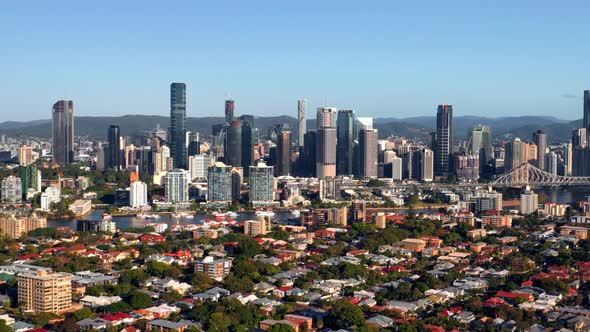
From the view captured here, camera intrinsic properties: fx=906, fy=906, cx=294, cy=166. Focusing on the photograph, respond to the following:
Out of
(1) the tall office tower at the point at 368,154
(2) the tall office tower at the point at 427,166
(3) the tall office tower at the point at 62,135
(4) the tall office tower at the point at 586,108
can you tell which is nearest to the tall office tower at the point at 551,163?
(4) the tall office tower at the point at 586,108

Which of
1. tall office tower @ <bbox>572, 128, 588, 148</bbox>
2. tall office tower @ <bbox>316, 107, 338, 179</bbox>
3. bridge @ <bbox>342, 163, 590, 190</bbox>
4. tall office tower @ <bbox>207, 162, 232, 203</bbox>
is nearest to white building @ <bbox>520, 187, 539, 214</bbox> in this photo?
bridge @ <bbox>342, 163, 590, 190</bbox>

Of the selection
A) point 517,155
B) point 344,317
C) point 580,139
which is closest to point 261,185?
point 517,155

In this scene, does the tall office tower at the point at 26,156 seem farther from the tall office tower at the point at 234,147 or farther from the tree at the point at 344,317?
the tree at the point at 344,317

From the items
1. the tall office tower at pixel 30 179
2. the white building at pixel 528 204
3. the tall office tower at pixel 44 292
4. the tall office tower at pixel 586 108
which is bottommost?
the tall office tower at pixel 44 292

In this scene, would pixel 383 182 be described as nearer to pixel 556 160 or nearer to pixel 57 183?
pixel 556 160

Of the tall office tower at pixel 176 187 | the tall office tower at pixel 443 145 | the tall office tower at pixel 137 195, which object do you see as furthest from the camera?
the tall office tower at pixel 443 145

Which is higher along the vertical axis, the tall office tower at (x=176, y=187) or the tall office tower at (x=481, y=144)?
the tall office tower at (x=481, y=144)

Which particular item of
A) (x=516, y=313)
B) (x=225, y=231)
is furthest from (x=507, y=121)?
(x=516, y=313)
